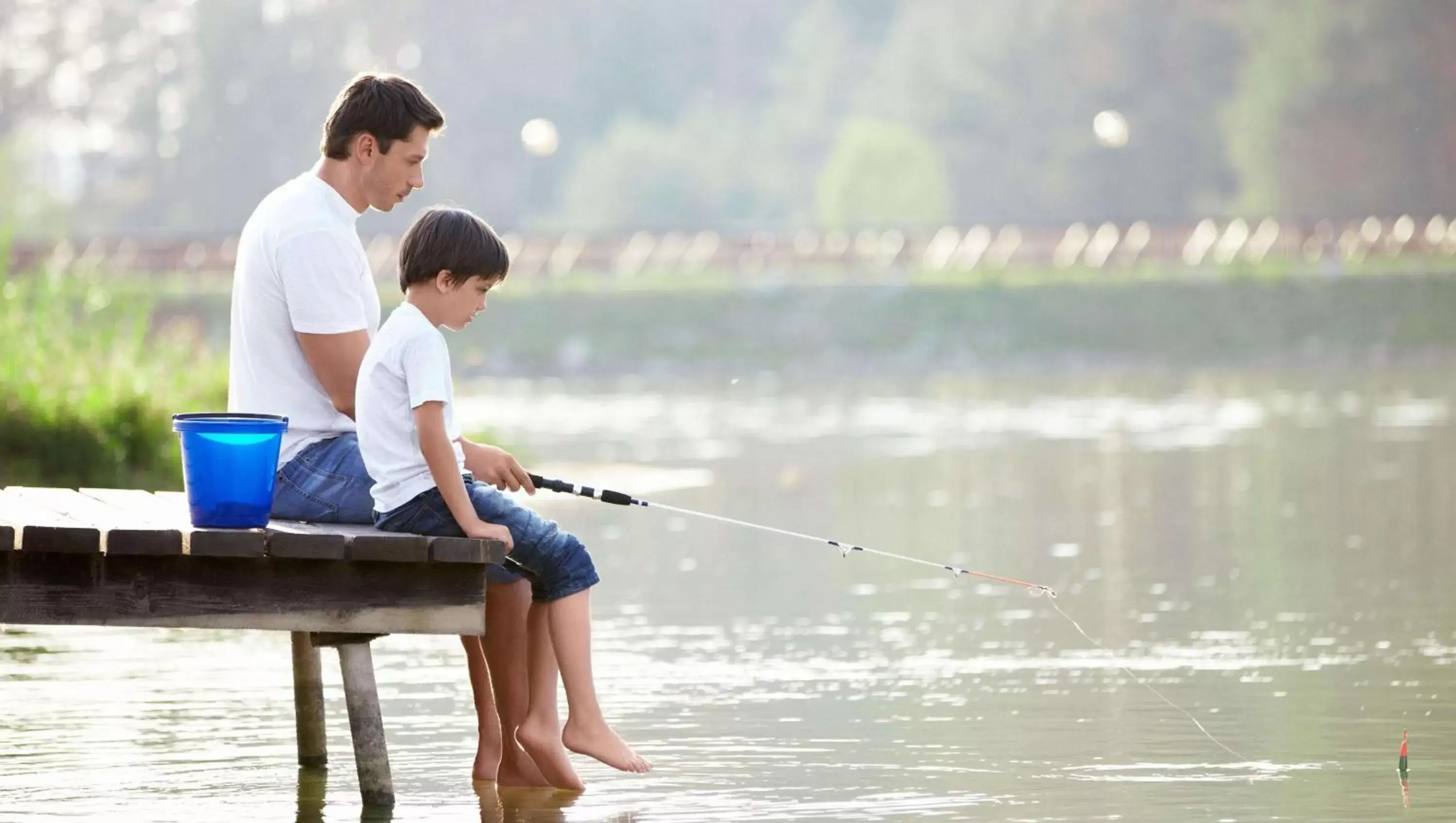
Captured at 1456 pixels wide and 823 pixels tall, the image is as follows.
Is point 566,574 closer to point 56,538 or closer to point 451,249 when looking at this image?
point 451,249

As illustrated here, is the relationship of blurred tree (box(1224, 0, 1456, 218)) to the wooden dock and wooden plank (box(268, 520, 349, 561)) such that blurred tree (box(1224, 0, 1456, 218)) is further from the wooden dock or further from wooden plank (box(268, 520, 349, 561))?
wooden plank (box(268, 520, 349, 561))

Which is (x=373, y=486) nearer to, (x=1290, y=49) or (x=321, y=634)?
(x=321, y=634)

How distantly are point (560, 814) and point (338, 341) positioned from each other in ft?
3.94

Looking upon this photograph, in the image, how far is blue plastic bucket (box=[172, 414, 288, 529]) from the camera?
5.66m

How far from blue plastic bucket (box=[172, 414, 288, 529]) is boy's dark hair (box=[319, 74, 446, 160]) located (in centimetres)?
76

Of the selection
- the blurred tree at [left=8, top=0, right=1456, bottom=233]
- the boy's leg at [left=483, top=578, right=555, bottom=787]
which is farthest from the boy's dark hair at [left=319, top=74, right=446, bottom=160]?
the blurred tree at [left=8, top=0, right=1456, bottom=233]

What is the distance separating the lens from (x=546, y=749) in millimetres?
6164

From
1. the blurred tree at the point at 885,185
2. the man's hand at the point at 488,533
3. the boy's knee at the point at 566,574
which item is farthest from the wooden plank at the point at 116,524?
the blurred tree at the point at 885,185

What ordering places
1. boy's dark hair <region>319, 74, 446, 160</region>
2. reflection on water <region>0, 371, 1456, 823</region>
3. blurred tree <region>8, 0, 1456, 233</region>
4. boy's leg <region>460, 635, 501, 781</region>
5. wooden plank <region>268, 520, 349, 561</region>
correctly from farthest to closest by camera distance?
blurred tree <region>8, 0, 1456, 233</region>
boy's leg <region>460, 635, 501, 781</region>
reflection on water <region>0, 371, 1456, 823</region>
boy's dark hair <region>319, 74, 446, 160</region>
wooden plank <region>268, 520, 349, 561</region>

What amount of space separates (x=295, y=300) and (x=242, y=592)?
2.30 feet

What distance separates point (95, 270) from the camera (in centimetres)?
1861

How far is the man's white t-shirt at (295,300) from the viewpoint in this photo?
606cm

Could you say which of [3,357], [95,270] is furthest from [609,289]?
[3,357]

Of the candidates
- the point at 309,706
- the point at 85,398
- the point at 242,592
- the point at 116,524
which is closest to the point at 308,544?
the point at 242,592
